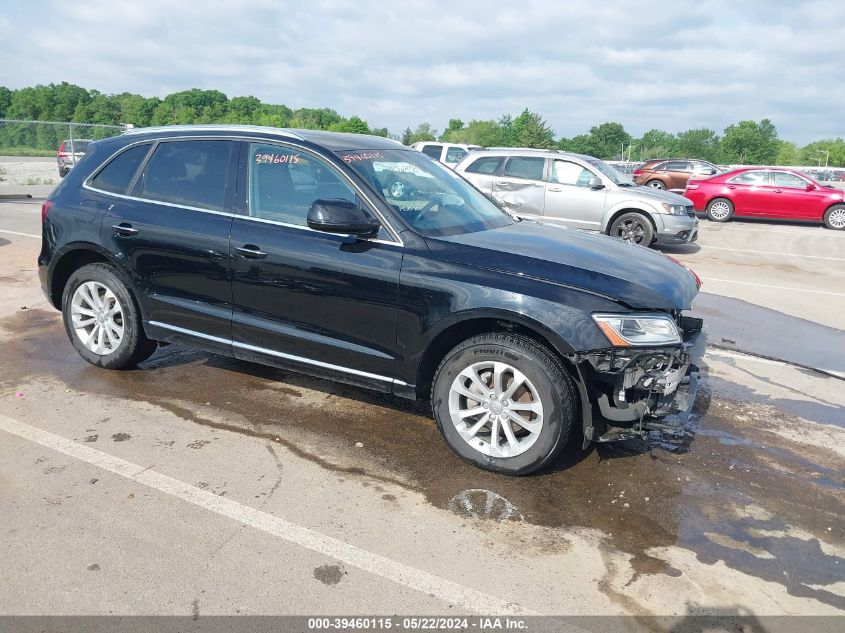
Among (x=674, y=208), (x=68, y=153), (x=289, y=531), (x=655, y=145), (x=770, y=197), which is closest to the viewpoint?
(x=289, y=531)

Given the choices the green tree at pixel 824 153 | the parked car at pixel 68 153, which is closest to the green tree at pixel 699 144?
the green tree at pixel 824 153

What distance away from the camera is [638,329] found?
12.2 ft

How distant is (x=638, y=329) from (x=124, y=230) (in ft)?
11.7

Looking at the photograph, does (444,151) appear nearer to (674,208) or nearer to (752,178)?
(674,208)

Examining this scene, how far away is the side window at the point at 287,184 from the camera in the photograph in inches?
174

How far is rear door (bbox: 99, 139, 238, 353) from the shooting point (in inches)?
184

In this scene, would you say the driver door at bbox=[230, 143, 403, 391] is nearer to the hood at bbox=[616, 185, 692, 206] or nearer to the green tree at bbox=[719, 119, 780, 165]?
the hood at bbox=[616, 185, 692, 206]

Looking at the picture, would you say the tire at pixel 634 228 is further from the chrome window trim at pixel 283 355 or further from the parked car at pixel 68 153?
the parked car at pixel 68 153

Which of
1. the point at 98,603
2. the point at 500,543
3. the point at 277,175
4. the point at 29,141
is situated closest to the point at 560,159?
the point at 277,175

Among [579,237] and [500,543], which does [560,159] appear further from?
[500,543]

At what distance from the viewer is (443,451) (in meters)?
4.28

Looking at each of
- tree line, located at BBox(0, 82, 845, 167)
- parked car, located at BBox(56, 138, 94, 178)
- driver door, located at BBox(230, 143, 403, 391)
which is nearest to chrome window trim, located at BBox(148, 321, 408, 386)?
driver door, located at BBox(230, 143, 403, 391)

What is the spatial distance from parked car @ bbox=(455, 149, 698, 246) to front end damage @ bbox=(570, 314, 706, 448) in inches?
355

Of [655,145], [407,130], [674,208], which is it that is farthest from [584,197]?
[655,145]
